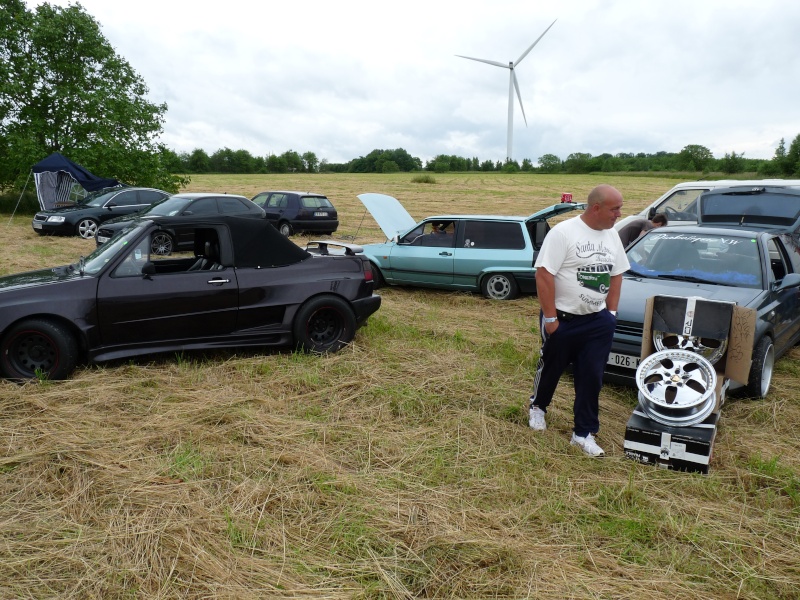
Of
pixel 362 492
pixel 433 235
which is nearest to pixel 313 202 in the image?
pixel 433 235

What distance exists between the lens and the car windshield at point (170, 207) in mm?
13383

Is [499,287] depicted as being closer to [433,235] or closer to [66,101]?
[433,235]

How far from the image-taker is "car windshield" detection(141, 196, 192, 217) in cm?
1338

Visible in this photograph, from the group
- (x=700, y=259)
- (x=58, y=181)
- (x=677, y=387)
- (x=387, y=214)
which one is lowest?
(x=677, y=387)

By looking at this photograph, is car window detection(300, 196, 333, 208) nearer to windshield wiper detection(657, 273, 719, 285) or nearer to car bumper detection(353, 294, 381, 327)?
car bumper detection(353, 294, 381, 327)

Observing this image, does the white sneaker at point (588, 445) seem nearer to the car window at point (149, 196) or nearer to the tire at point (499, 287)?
the tire at point (499, 287)

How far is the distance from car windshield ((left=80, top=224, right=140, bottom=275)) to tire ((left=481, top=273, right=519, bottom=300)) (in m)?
5.43

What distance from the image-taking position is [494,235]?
31.5 ft

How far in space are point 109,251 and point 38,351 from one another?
113cm

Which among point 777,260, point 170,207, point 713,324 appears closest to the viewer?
point 713,324

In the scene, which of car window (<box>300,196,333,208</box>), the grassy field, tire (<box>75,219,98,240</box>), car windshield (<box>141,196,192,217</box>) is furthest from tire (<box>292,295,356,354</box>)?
tire (<box>75,219,98,240</box>)

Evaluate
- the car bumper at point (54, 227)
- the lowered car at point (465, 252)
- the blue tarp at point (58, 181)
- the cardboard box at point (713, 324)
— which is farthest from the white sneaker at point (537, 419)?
the blue tarp at point (58, 181)

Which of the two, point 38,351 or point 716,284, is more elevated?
point 716,284

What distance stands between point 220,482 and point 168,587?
3.08 ft
